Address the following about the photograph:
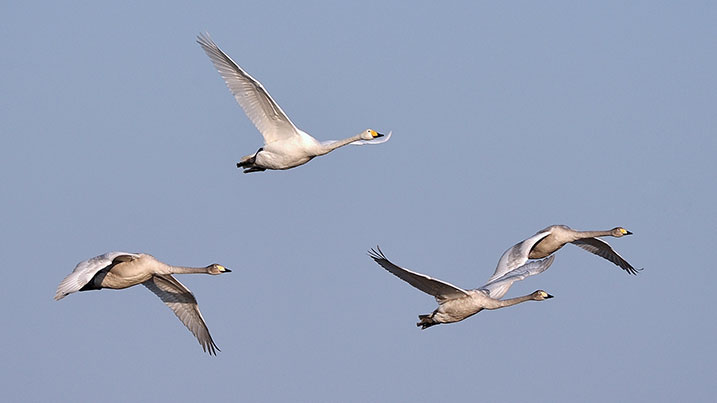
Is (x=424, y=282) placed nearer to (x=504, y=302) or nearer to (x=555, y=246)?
(x=504, y=302)

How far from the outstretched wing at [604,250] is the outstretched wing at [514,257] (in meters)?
3.47

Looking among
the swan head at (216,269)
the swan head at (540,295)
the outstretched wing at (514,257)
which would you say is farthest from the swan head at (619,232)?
the swan head at (216,269)

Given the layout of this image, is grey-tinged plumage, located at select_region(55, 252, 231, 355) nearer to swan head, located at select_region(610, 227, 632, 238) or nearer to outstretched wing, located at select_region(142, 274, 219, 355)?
outstretched wing, located at select_region(142, 274, 219, 355)

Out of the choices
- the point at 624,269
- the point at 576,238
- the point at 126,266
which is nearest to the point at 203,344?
the point at 126,266

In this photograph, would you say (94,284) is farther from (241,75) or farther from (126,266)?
(241,75)

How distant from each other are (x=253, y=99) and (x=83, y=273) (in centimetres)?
602

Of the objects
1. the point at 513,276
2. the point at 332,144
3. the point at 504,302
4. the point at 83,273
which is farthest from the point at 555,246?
the point at 83,273

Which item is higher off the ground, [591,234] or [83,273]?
[591,234]

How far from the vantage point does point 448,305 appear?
28.3 metres

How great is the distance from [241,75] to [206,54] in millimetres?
958

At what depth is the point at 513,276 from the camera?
31312 mm

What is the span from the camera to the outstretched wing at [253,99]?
97.1ft

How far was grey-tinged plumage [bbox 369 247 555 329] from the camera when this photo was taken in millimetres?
26419

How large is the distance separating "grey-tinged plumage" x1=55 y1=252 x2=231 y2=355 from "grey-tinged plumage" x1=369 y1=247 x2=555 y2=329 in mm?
5495
